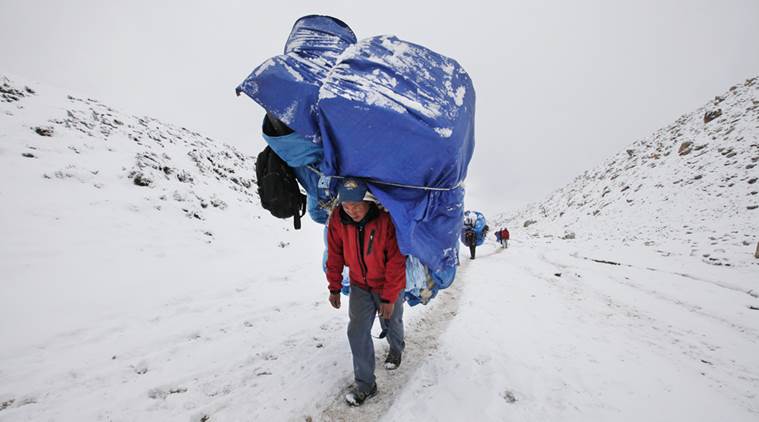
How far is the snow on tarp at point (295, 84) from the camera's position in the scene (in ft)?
7.32

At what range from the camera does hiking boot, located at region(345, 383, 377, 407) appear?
271 centimetres

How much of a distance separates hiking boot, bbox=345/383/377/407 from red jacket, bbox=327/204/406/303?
921mm

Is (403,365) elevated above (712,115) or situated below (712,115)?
below

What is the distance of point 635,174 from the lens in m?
27.2

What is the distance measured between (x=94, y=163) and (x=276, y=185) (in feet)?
Answer: 30.2

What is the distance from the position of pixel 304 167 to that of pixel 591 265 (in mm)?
10222

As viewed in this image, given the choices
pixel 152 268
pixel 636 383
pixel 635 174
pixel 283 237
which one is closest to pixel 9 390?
pixel 152 268

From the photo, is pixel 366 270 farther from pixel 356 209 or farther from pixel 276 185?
pixel 276 185

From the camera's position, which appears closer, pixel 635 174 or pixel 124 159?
pixel 124 159

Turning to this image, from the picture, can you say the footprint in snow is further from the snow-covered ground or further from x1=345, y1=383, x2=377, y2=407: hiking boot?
x1=345, y1=383, x2=377, y2=407: hiking boot

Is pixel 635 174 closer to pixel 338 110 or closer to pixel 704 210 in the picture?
pixel 704 210

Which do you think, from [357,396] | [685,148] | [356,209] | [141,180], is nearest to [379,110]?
[356,209]

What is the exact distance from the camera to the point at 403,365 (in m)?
3.42

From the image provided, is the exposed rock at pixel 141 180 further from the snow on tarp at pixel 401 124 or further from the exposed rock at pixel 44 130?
the snow on tarp at pixel 401 124
